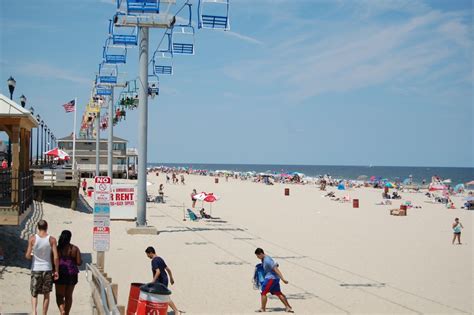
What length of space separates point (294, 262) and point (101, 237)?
8565 millimetres

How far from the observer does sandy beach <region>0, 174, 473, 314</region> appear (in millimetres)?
11750

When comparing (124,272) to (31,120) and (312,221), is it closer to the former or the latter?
(31,120)

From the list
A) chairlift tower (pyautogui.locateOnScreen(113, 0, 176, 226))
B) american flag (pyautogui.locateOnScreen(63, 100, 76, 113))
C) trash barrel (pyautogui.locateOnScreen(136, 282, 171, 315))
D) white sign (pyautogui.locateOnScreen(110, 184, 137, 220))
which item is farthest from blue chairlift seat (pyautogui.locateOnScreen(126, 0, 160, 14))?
american flag (pyautogui.locateOnScreen(63, 100, 76, 113))

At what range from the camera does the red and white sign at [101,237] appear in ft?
31.2

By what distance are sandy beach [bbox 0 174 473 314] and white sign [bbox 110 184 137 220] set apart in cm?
51

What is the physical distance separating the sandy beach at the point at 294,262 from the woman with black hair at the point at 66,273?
59.5 inches

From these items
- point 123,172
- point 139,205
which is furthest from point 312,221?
point 123,172

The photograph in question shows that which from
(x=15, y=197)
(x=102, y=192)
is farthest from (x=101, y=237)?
(x=15, y=197)

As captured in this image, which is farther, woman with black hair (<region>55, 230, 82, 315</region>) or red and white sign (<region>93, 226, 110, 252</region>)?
red and white sign (<region>93, 226, 110, 252</region>)

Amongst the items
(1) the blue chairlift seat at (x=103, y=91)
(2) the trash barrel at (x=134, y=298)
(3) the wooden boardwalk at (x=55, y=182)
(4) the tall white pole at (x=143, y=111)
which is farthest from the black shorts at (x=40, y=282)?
(1) the blue chairlift seat at (x=103, y=91)

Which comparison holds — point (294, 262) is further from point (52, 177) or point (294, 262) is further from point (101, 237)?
Answer: point (52, 177)

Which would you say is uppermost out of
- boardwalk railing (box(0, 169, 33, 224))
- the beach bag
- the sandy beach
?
boardwalk railing (box(0, 169, 33, 224))

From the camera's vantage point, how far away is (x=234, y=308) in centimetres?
1109

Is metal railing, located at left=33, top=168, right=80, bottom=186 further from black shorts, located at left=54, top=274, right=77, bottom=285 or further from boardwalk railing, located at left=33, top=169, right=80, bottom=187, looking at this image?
black shorts, located at left=54, top=274, right=77, bottom=285
